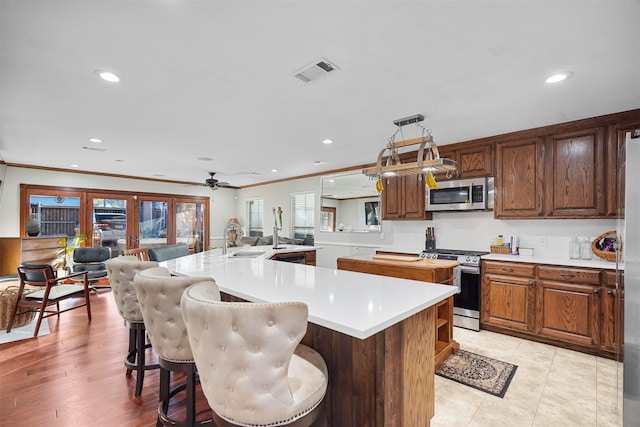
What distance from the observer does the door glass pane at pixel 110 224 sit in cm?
650

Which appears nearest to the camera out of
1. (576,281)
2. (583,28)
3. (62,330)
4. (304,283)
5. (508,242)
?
(583,28)

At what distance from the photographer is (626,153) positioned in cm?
144

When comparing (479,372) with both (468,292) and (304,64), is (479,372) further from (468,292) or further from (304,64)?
(304,64)

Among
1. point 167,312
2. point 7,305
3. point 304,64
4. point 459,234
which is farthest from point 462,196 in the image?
point 7,305

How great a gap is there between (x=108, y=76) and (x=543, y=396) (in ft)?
13.3

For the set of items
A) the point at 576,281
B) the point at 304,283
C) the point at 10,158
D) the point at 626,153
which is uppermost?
the point at 10,158

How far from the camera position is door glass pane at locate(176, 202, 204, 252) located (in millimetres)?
7836

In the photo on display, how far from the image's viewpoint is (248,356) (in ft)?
3.26

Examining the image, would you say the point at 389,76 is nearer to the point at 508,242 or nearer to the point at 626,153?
the point at 626,153

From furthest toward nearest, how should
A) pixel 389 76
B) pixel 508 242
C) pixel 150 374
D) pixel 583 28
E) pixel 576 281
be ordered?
pixel 508 242 < pixel 576 281 < pixel 150 374 < pixel 389 76 < pixel 583 28

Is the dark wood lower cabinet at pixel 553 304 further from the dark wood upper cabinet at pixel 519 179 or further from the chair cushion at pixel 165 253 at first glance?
the chair cushion at pixel 165 253

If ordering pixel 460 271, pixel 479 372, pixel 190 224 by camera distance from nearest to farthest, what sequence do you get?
pixel 479 372, pixel 460 271, pixel 190 224

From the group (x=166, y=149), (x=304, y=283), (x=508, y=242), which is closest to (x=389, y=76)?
(x=304, y=283)

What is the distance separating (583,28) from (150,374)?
13.0 ft
